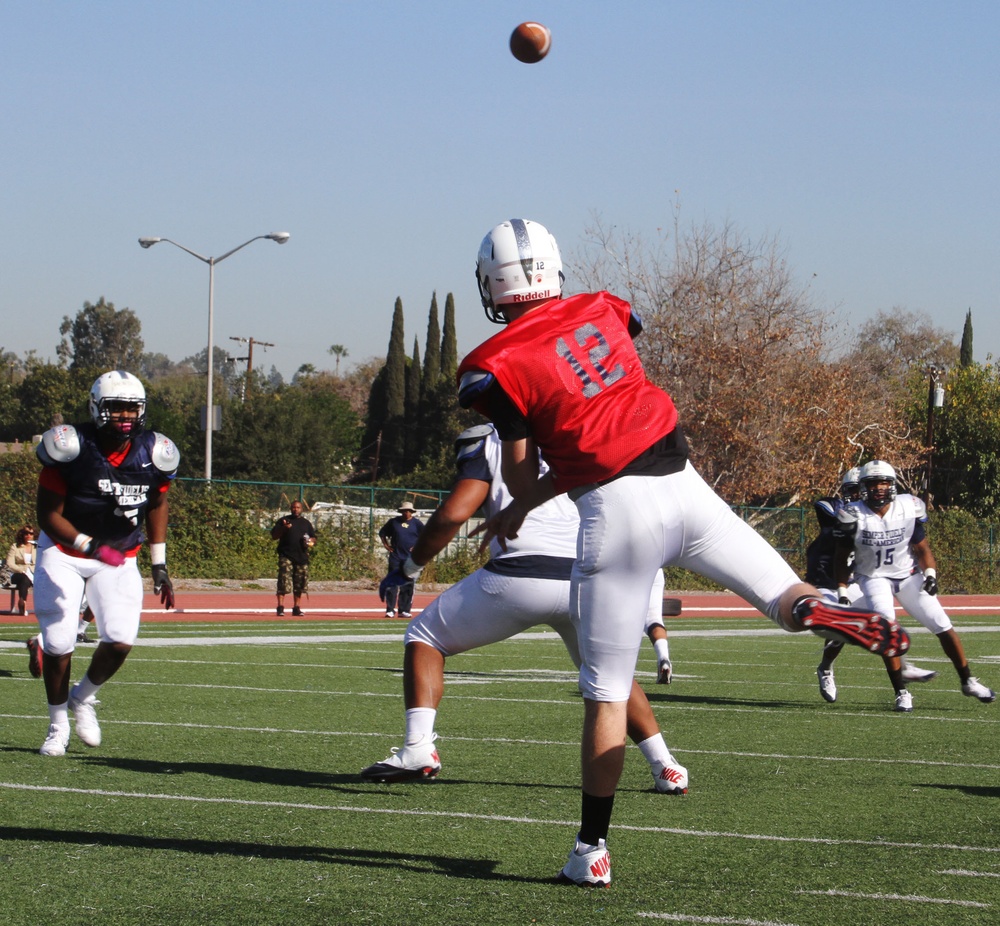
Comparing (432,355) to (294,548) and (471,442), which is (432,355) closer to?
A: (294,548)

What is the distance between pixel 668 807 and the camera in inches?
250

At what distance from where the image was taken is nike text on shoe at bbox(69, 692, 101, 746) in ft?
25.6

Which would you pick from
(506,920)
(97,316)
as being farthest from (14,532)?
(97,316)

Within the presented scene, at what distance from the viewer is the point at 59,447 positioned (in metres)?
7.71

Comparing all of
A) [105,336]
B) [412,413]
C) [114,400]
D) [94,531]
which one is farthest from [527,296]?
[105,336]

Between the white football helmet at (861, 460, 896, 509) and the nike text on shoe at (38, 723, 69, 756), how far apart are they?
6.46 metres

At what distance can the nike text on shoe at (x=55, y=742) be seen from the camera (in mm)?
7715

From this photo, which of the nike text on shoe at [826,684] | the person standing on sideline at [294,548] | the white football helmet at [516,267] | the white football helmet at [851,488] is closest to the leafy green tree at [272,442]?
the person standing on sideline at [294,548]

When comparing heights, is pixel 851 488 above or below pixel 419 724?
above

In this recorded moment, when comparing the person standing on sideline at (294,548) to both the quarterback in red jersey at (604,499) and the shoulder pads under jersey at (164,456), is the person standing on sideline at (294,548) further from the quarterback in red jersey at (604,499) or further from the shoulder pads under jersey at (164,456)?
the quarterback in red jersey at (604,499)

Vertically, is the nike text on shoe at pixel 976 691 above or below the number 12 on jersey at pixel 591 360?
below

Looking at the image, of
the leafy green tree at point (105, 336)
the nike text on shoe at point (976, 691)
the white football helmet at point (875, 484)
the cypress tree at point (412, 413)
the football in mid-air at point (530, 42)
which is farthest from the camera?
the leafy green tree at point (105, 336)

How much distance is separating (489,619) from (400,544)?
16.3 metres

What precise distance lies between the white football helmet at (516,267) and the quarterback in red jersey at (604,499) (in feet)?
0.78
